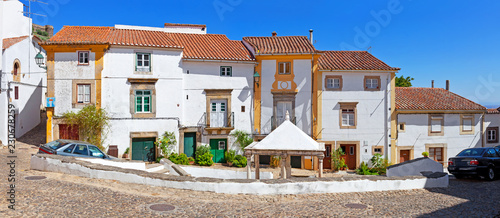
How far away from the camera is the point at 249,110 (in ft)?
77.3

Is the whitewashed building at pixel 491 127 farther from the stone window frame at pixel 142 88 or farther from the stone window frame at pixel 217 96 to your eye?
the stone window frame at pixel 142 88

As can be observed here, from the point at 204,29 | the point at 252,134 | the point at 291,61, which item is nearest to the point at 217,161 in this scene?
the point at 252,134

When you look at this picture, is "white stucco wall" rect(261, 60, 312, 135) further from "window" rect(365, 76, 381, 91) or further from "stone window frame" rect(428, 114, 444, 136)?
"stone window frame" rect(428, 114, 444, 136)

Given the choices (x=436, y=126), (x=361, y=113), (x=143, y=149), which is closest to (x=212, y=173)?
(x=143, y=149)

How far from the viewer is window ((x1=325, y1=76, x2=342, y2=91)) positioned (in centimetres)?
2386

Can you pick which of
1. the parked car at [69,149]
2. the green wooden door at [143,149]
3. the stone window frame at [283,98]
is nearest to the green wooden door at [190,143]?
the green wooden door at [143,149]

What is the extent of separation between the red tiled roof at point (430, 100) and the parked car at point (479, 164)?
33.6 ft

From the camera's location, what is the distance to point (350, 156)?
2409 centimetres

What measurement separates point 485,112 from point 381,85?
8907 mm

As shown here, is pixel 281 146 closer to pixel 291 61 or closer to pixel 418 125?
pixel 291 61

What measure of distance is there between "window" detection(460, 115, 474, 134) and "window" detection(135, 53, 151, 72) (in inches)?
894

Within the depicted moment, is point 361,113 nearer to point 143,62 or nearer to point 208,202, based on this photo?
point 143,62

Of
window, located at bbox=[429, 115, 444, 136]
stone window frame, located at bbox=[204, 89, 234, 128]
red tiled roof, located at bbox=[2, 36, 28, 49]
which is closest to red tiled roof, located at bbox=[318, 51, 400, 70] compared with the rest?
window, located at bbox=[429, 115, 444, 136]

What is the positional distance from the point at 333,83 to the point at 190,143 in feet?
35.1
